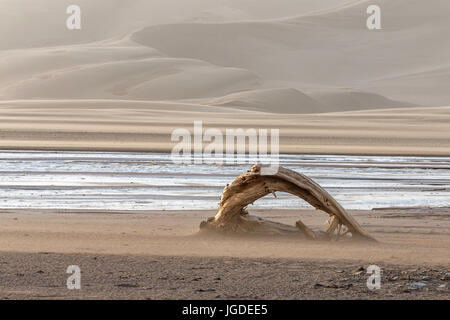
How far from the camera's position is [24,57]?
4779 inches

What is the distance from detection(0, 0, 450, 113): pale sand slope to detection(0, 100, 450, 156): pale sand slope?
23.0m

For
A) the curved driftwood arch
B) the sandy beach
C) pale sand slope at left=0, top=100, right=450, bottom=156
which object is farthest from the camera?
pale sand slope at left=0, top=100, right=450, bottom=156

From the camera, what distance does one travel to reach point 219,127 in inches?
1684

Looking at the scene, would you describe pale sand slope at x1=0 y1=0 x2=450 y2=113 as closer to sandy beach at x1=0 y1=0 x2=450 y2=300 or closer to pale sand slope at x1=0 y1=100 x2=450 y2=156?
sandy beach at x1=0 y1=0 x2=450 y2=300

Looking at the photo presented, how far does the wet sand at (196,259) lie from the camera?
9422 millimetres

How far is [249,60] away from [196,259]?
131 metres

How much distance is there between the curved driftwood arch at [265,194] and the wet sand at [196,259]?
255 mm

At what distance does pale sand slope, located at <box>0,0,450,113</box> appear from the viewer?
9681 centimetres

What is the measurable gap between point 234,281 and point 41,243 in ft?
11.0
